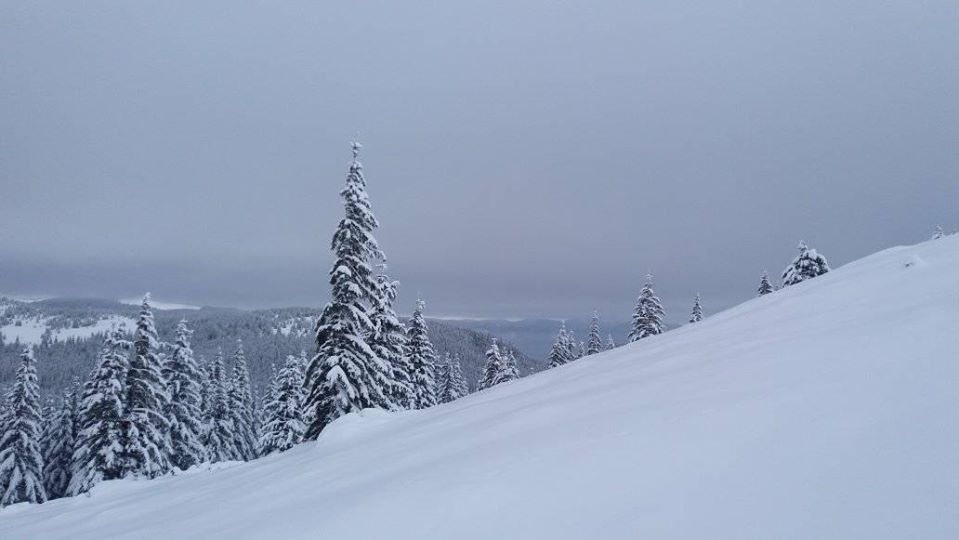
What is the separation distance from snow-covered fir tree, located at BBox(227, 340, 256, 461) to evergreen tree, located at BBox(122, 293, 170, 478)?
46.0 feet

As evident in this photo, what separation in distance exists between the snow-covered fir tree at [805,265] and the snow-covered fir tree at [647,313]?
8.80m

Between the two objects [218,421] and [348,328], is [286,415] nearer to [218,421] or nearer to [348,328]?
[218,421]

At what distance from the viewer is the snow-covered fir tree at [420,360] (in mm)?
31192

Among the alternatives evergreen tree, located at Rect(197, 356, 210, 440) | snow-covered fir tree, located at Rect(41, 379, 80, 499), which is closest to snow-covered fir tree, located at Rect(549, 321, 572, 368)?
evergreen tree, located at Rect(197, 356, 210, 440)

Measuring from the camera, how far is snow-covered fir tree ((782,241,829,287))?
25766 mm

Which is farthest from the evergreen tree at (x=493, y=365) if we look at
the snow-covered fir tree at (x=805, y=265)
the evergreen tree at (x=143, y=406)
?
the evergreen tree at (x=143, y=406)

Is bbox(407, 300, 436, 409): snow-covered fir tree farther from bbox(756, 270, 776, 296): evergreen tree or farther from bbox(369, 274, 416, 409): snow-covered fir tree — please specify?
bbox(756, 270, 776, 296): evergreen tree

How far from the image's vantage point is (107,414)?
24.2 meters

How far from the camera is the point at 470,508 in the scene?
11.2 feet

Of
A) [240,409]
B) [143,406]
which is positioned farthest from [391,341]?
[240,409]

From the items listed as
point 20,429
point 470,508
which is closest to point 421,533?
point 470,508

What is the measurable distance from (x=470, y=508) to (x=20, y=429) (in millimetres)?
39000

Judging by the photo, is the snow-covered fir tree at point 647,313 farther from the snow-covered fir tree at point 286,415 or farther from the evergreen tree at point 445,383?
the snow-covered fir tree at point 286,415

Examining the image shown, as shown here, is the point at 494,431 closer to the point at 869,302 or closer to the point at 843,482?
the point at 843,482
